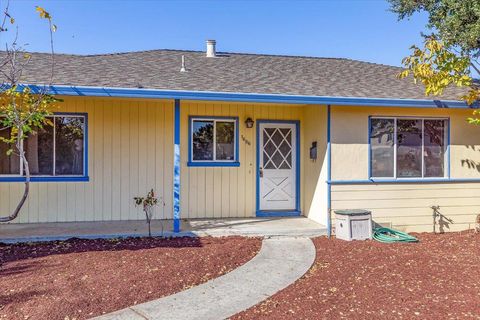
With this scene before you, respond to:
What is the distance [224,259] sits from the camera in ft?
18.5

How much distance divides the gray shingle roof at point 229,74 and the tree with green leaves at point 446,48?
550 millimetres

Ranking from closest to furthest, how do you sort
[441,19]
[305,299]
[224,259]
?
[305,299] → [224,259] → [441,19]

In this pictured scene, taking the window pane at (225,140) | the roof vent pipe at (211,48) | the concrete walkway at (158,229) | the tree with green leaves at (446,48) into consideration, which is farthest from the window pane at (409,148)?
the roof vent pipe at (211,48)

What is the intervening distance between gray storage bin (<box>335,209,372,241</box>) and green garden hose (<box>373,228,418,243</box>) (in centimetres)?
21

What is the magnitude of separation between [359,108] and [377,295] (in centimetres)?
424

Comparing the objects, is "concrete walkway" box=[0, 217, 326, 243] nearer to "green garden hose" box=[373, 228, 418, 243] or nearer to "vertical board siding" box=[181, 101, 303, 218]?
"vertical board siding" box=[181, 101, 303, 218]

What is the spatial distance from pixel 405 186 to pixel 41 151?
738 centimetres

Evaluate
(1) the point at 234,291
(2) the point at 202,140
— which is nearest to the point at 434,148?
(2) the point at 202,140

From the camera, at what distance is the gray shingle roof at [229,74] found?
7.41 metres

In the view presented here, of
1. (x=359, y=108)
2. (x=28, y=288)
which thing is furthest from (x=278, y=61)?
(x=28, y=288)

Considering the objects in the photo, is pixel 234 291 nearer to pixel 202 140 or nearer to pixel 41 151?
pixel 202 140

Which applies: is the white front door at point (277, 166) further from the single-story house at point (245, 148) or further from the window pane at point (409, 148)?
the window pane at point (409, 148)

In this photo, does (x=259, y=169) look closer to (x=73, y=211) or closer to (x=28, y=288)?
(x=73, y=211)

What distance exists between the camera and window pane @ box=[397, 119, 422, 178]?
315 inches
